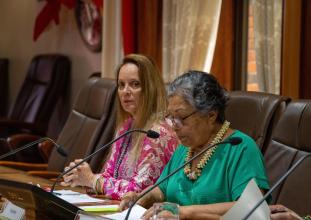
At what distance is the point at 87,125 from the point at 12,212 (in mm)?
1867

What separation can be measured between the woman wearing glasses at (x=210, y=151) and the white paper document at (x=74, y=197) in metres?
0.24

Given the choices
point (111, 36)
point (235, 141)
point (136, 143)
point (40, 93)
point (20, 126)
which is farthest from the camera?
point (40, 93)

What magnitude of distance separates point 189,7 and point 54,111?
7.20 feet

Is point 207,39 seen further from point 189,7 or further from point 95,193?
point 95,193

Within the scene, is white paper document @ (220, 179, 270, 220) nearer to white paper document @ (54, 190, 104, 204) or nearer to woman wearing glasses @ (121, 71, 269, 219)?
woman wearing glasses @ (121, 71, 269, 219)

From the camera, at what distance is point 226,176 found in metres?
2.27

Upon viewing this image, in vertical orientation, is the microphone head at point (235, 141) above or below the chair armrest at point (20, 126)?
above

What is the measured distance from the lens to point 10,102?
6.86 meters

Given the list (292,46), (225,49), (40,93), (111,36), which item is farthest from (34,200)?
(40,93)

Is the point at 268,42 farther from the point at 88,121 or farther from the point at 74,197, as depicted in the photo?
the point at 74,197

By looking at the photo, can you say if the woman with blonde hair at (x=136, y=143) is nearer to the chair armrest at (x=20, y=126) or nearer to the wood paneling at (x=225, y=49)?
the wood paneling at (x=225, y=49)

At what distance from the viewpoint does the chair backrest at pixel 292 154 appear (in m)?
2.41

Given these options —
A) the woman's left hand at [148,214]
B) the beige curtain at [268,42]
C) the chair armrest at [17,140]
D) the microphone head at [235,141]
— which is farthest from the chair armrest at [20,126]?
the microphone head at [235,141]

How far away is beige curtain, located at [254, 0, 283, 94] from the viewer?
3506mm
